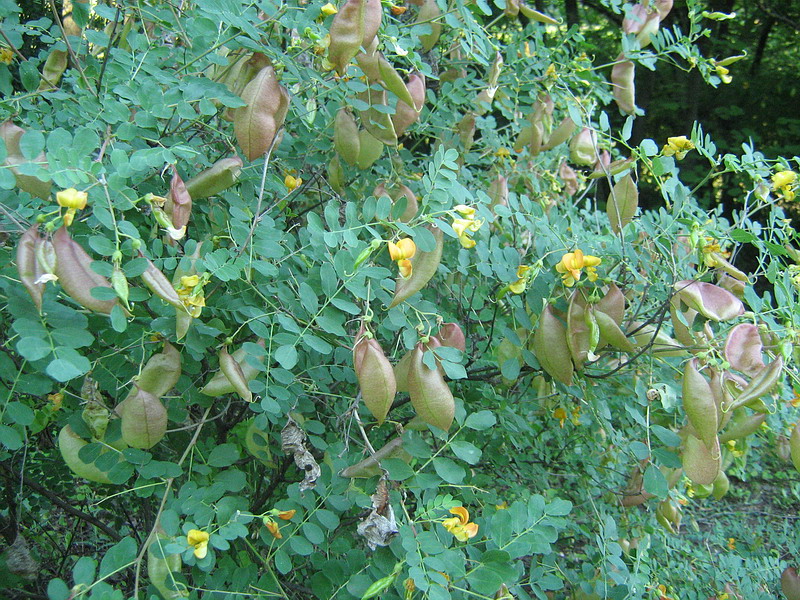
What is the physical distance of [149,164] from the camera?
3.22 feet

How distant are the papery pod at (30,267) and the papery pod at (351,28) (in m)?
0.53

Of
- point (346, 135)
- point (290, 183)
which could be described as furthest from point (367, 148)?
point (290, 183)

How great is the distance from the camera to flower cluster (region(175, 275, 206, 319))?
3.11 feet

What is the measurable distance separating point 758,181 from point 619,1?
76 centimetres

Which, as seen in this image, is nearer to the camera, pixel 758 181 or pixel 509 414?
pixel 758 181

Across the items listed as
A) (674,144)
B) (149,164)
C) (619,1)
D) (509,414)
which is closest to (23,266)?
(149,164)

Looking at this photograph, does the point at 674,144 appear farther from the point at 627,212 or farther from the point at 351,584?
the point at 351,584

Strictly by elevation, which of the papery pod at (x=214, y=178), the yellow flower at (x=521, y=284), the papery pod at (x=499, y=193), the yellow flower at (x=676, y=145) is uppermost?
the papery pod at (x=214, y=178)

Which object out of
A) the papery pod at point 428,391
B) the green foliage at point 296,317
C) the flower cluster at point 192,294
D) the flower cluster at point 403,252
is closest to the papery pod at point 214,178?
the green foliage at point 296,317

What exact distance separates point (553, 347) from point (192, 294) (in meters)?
0.62

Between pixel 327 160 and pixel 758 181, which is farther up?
pixel 758 181

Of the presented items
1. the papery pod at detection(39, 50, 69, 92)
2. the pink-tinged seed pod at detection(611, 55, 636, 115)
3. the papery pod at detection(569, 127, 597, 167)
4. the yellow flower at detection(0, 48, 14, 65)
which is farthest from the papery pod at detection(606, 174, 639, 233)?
the yellow flower at detection(0, 48, 14, 65)

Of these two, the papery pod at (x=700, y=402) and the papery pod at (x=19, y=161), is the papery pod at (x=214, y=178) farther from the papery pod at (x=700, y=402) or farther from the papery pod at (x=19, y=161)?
the papery pod at (x=700, y=402)

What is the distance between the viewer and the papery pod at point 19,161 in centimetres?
94
